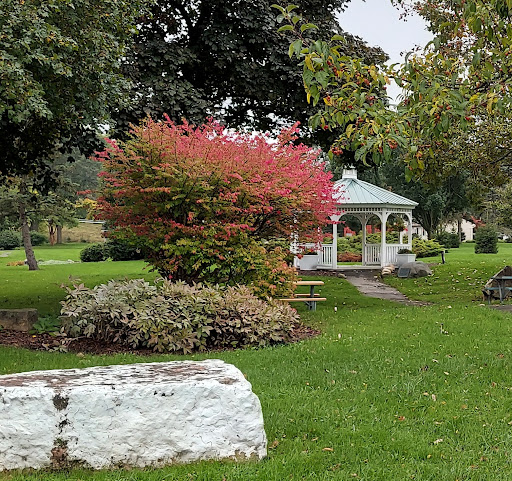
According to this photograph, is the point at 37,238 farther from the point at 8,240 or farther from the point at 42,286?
the point at 42,286

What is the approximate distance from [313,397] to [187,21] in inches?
491

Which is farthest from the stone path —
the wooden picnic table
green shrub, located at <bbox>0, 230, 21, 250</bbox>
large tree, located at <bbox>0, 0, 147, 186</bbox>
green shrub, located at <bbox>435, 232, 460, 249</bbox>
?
green shrub, located at <bbox>0, 230, 21, 250</bbox>

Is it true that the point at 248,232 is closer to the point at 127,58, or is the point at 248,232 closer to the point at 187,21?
the point at 127,58

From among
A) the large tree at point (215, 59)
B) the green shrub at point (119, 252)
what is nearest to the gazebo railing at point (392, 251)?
the large tree at point (215, 59)

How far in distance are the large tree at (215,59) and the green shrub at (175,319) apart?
5.08 metres

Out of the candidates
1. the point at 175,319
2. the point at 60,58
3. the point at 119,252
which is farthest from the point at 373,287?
the point at 119,252

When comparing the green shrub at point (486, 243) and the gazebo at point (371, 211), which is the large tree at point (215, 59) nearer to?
the gazebo at point (371, 211)

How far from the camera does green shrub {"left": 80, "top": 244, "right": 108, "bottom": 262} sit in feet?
113

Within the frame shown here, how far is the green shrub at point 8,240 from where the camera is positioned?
4612cm

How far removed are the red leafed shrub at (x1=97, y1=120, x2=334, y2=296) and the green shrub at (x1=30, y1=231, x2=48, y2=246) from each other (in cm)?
4116

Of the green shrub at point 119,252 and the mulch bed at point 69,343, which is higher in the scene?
the green shrub at point 119,252

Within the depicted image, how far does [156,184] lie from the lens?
34.5 ft

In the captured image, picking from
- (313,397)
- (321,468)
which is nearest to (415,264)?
(313,397)

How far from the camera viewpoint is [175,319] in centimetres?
873
